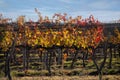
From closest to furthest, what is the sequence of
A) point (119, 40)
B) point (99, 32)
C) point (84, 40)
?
1. point (84, 40)
2. point (99, 32)
3. point (119, 40)

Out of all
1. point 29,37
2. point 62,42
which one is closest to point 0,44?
point 29,37

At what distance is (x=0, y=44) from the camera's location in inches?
682

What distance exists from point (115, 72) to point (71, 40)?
5.12m

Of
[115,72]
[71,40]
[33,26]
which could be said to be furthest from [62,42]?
[115,72]

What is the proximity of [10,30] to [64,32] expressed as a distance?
123 inches

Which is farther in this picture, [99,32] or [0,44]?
[99,32]

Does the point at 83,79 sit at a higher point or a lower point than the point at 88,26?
lower

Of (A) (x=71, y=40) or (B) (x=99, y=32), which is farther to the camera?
(B) (x=99, y=32)

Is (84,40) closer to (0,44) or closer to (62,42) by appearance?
(62,42)

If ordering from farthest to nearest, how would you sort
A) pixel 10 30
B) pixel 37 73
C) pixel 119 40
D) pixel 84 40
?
pixel 119 40 < pixel 37 73 < pixel 84 40 < pixel 10 30

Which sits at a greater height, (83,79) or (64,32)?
(64,32)

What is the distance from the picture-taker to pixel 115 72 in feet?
68.5

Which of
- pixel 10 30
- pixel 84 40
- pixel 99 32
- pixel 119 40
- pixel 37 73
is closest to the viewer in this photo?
pixel 10 30

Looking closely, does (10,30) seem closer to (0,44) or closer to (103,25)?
(0,44)
